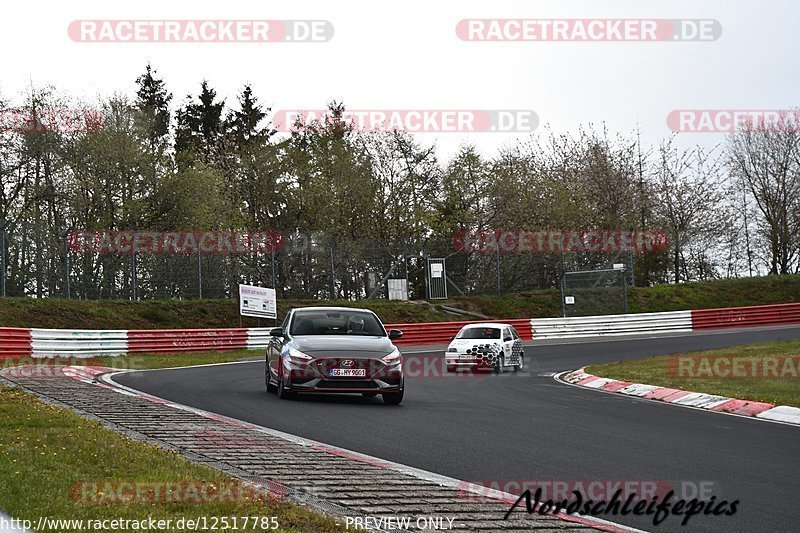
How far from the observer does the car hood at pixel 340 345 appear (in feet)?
50.2

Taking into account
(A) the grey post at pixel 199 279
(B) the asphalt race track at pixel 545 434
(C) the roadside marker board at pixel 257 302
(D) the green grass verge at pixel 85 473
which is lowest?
(B) the asphalt race track at pixel 545 434

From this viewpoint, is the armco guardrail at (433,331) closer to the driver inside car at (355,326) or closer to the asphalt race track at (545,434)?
the asphalt race track at (545,434)

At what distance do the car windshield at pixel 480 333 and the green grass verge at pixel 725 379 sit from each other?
8.29 ft

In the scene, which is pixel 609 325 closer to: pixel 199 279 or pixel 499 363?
pixel 199 279

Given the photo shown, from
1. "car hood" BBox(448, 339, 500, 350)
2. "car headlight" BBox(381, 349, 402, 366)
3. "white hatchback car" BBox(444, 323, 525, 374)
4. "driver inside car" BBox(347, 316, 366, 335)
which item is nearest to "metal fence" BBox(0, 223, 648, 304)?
"white hatchback car" BBox(444, 323, 525, 374)

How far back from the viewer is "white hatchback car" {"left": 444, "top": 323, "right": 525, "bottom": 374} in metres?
24.7

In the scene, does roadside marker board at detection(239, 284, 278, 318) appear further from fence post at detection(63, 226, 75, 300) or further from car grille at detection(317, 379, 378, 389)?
car grille at detection(317, 379, 378, 389)

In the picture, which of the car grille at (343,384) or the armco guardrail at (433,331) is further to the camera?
the armco guardrail at (433,331)

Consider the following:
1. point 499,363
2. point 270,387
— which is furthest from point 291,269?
point 270,387

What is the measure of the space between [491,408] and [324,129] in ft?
163

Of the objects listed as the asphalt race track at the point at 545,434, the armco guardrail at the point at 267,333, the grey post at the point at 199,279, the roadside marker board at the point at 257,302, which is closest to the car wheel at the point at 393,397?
the asphalt race track at the point at 545,434

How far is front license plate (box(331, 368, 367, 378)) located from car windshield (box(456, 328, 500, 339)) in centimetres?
1042

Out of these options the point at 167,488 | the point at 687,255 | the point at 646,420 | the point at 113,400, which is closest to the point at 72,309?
the point at 113,400

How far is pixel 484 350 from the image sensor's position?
80.9 ft
